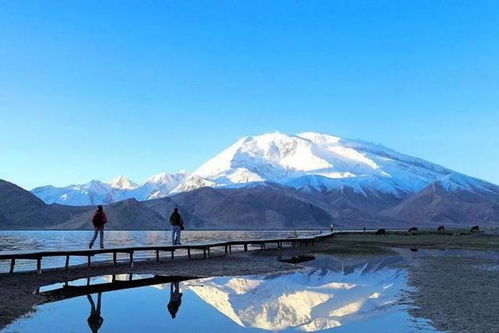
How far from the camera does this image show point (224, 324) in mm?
13281

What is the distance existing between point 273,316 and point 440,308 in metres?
4.64

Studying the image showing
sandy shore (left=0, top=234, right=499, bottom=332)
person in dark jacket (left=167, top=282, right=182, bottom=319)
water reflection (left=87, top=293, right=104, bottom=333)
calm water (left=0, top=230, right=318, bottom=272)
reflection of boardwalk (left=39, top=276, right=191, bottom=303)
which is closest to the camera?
water reflection (left=87, top=293, right=104, bottom=333)

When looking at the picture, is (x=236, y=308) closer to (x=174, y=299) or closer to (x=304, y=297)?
(x=174, y=299)

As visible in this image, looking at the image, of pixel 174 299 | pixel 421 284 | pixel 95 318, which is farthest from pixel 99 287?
pixel 421 284

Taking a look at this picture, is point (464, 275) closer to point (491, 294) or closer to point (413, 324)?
point (491, 294)

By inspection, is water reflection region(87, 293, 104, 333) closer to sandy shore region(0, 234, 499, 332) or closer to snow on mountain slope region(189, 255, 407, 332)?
sandy shore region(0, 234, 499, 332)

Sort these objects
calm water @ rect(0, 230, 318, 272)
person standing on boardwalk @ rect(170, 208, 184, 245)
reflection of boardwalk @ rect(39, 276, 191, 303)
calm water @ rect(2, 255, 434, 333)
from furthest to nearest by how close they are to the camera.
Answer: person standing on boardwalk @ rect(170, 208, 184, 245) < calm water @ rect(0, 230, 318, 272) < reflection of boardwalk @ rect(39, 276, 191, 303) < calm water @ rect(2, 255, 434, 333)

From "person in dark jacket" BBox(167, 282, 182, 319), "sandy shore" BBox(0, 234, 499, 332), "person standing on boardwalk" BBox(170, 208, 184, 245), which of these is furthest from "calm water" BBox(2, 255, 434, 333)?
"person standing on boardwalk" BBox(170, 208, 184, 245)

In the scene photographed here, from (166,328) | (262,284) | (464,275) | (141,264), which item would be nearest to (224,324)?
(166,328)

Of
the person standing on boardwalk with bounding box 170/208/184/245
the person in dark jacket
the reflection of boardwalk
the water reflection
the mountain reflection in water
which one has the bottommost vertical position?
the mountain reflection in water

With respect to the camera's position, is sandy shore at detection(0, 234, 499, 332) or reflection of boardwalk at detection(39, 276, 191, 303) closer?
sandy shore at detection(0, 234, 499, 332)

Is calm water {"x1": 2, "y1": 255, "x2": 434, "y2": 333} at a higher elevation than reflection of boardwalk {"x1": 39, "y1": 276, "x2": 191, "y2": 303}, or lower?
lower

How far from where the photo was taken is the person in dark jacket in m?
14.8

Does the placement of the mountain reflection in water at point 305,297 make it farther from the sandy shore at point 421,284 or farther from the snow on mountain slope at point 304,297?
the sandy shore at point 421,284
